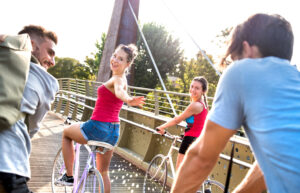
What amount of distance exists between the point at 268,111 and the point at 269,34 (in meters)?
0.34

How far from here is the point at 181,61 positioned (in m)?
39.0

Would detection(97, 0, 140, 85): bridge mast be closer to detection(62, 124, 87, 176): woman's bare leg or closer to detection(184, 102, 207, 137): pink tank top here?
detection(184, 102, 207, 137): pink tank top

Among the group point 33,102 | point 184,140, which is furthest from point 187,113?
point 33,102

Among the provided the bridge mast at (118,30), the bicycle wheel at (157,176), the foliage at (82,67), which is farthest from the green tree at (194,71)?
the bicycle wheel at (157,176)

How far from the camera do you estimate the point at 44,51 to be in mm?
1975

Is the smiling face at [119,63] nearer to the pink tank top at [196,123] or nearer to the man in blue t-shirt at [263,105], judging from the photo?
the pink tank top at [196,123]

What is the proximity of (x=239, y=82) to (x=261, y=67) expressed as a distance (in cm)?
11

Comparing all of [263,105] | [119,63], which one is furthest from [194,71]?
[263,105]

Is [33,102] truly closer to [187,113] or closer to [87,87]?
[187,113]

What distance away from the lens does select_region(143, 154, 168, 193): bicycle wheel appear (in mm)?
4602

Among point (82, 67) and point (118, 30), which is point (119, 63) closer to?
point (118, 30)

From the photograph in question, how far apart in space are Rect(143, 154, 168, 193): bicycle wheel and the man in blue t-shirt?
3208 mm

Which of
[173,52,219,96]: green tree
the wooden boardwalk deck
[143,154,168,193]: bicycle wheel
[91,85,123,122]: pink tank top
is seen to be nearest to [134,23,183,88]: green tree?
[173,52,219,96]: green tree

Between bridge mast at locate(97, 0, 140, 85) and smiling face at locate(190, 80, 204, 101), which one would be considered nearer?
smiling face at locate(190, 80, 204, 101)
